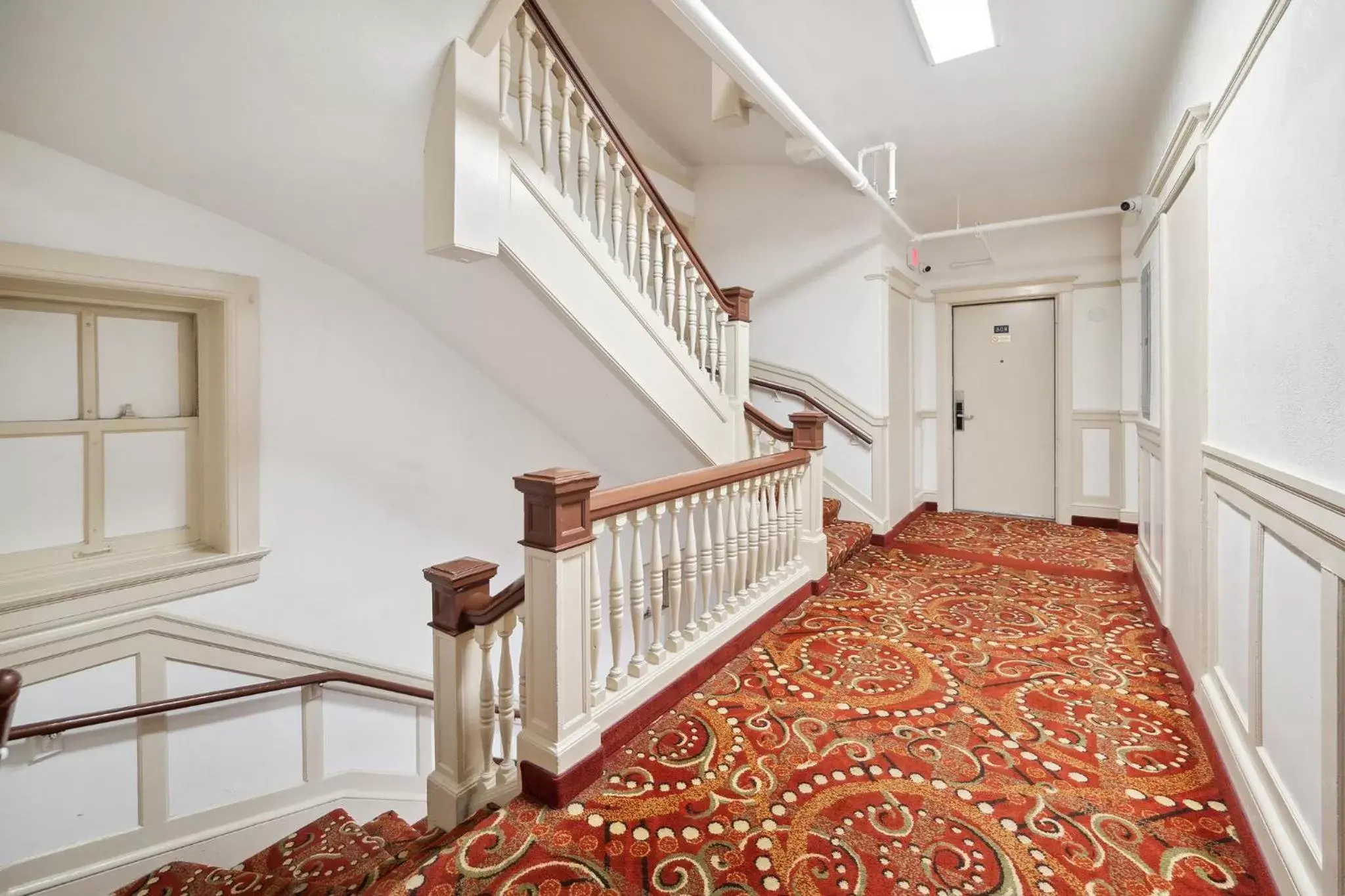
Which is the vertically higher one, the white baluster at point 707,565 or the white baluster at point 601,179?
the white baluster at point 601,179

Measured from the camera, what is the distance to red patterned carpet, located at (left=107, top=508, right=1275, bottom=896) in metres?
1.33

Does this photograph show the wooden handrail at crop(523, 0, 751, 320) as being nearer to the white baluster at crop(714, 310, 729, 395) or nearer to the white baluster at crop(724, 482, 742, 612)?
the white baluster at crop(714, 310, 729, 395)

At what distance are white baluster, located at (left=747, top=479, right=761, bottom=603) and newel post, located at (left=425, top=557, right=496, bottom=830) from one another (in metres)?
1.32

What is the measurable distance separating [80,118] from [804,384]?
406 centimetres

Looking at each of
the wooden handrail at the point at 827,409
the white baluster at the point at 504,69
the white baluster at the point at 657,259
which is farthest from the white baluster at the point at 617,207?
the wooden handrail at the point at 827,409

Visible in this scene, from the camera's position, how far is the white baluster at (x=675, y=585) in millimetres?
2137

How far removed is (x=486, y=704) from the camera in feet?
5.70

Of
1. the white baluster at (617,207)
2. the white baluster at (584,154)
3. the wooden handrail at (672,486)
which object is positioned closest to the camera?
the wooden handrail at (672,486)

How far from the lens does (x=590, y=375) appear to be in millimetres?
2779

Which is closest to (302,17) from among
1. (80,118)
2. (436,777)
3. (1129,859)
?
(80,118)

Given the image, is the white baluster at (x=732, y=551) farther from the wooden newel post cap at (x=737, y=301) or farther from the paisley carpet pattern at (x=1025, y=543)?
the paisley carpet pattern at (x=1025, y=543)

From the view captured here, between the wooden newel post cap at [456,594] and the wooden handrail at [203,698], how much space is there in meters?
0.57

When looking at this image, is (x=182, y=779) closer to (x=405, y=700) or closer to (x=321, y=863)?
(x=321, y=863)

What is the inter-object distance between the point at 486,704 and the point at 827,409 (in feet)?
11.1
